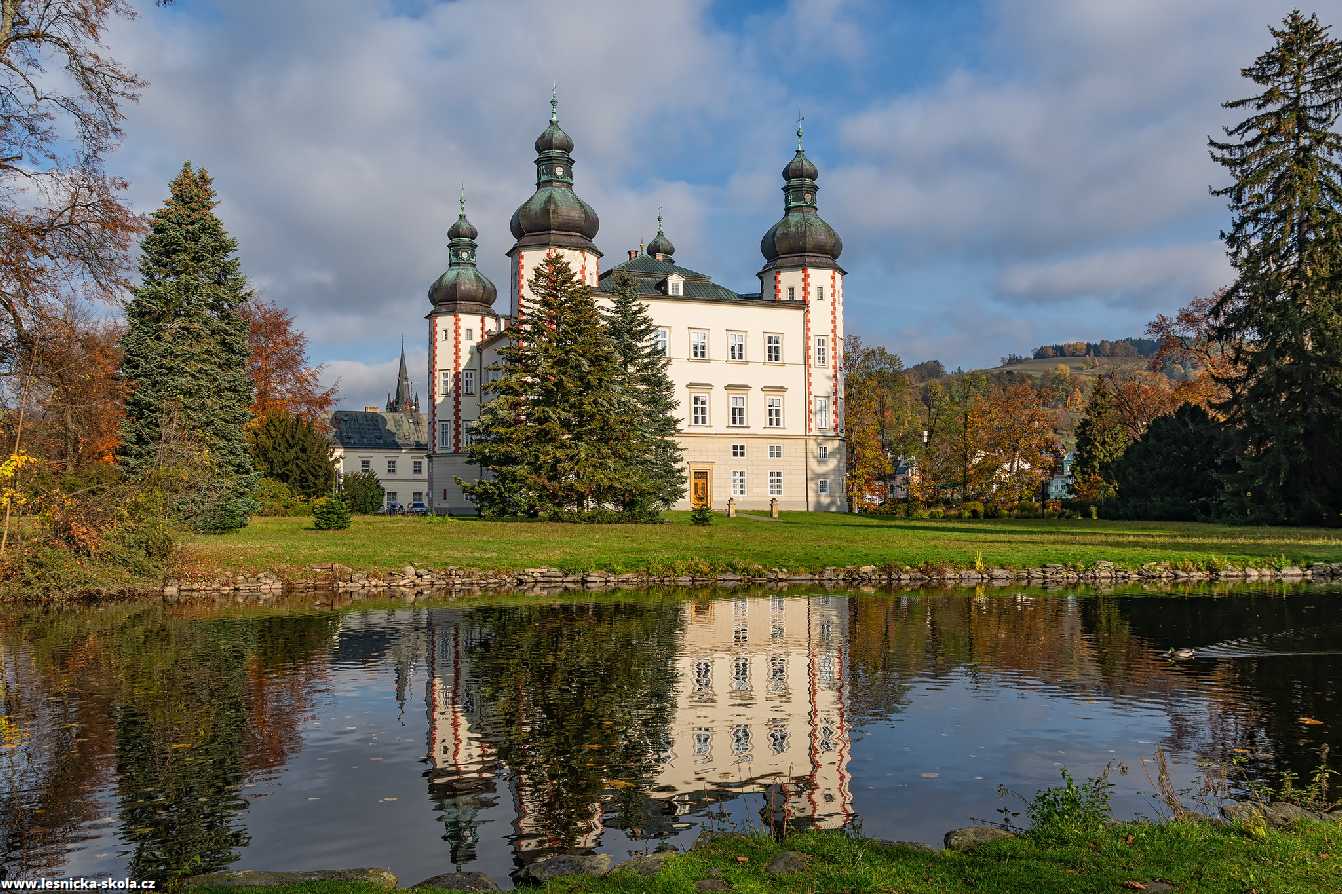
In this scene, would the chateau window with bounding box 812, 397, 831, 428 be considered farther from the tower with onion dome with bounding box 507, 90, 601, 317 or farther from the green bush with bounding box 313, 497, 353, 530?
the green bush with bounding box 313, 497, 353, 530

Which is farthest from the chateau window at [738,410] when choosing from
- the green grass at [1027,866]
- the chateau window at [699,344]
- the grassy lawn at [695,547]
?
the green grass at [1027,866]

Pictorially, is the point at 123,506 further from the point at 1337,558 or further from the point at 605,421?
the point at 1337,558

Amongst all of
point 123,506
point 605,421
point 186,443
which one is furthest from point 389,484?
point 123,506

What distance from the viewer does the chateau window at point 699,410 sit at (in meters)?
56.6

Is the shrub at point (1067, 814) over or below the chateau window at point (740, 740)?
over

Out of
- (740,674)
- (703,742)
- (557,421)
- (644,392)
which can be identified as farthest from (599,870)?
(644,392)

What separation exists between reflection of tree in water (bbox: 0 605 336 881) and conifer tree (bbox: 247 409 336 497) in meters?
27.5

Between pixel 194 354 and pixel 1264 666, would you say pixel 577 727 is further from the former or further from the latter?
pixel 194 354

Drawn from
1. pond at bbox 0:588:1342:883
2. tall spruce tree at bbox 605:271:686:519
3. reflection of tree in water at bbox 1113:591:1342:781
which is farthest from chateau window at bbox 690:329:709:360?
pond at bbox 0:588:1342:883

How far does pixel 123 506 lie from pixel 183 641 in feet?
26.9

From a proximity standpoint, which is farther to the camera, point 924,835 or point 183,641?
point 183,641

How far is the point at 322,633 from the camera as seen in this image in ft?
57.2

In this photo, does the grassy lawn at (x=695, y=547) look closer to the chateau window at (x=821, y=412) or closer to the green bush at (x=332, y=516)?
the green bush at (x=332, y=516)

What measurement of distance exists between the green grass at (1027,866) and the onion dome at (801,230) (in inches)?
2122
